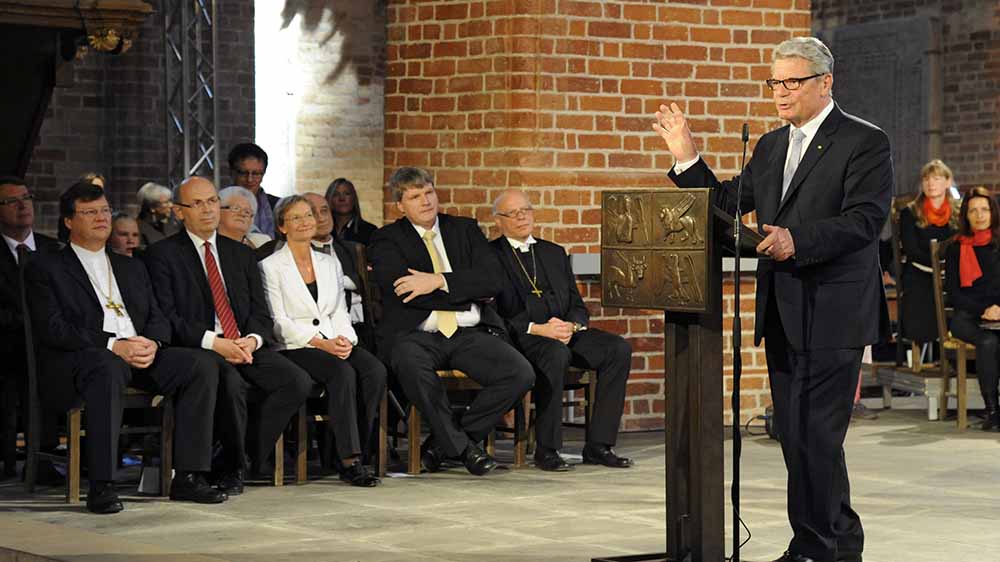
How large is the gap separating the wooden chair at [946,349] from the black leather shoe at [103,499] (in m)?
4.73

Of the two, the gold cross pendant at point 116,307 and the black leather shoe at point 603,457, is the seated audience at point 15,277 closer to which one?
the gold cross pendant at point 116,307

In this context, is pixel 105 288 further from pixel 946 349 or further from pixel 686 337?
pixel 946 349

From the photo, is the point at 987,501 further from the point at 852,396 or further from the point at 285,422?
the point at 285,422

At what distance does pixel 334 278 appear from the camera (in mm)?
7359

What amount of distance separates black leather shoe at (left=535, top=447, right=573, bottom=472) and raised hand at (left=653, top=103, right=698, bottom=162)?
113 inches

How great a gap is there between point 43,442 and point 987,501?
3.72 metres

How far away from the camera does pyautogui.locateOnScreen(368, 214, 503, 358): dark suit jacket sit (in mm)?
7484

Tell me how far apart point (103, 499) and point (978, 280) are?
5.12 meters

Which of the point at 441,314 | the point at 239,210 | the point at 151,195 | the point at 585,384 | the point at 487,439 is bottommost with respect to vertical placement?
the point at 487,439

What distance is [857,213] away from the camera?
4.70m

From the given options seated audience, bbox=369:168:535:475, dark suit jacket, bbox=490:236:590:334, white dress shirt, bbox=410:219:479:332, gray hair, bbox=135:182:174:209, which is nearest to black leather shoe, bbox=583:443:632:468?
seated audience, bbox=369:168:535:475

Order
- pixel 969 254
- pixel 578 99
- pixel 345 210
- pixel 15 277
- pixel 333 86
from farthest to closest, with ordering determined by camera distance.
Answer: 1. pixel 333 86
2. pixel 969 254
3. pixel 345 210
4. pixel 578 99
5. pixel 15 277

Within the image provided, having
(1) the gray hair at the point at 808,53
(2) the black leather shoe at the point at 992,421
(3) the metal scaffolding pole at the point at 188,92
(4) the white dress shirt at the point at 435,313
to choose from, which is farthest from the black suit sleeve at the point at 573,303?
(3) the metal scaffolding pole at the point at 188,92

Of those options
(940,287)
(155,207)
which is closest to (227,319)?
(155,207)
